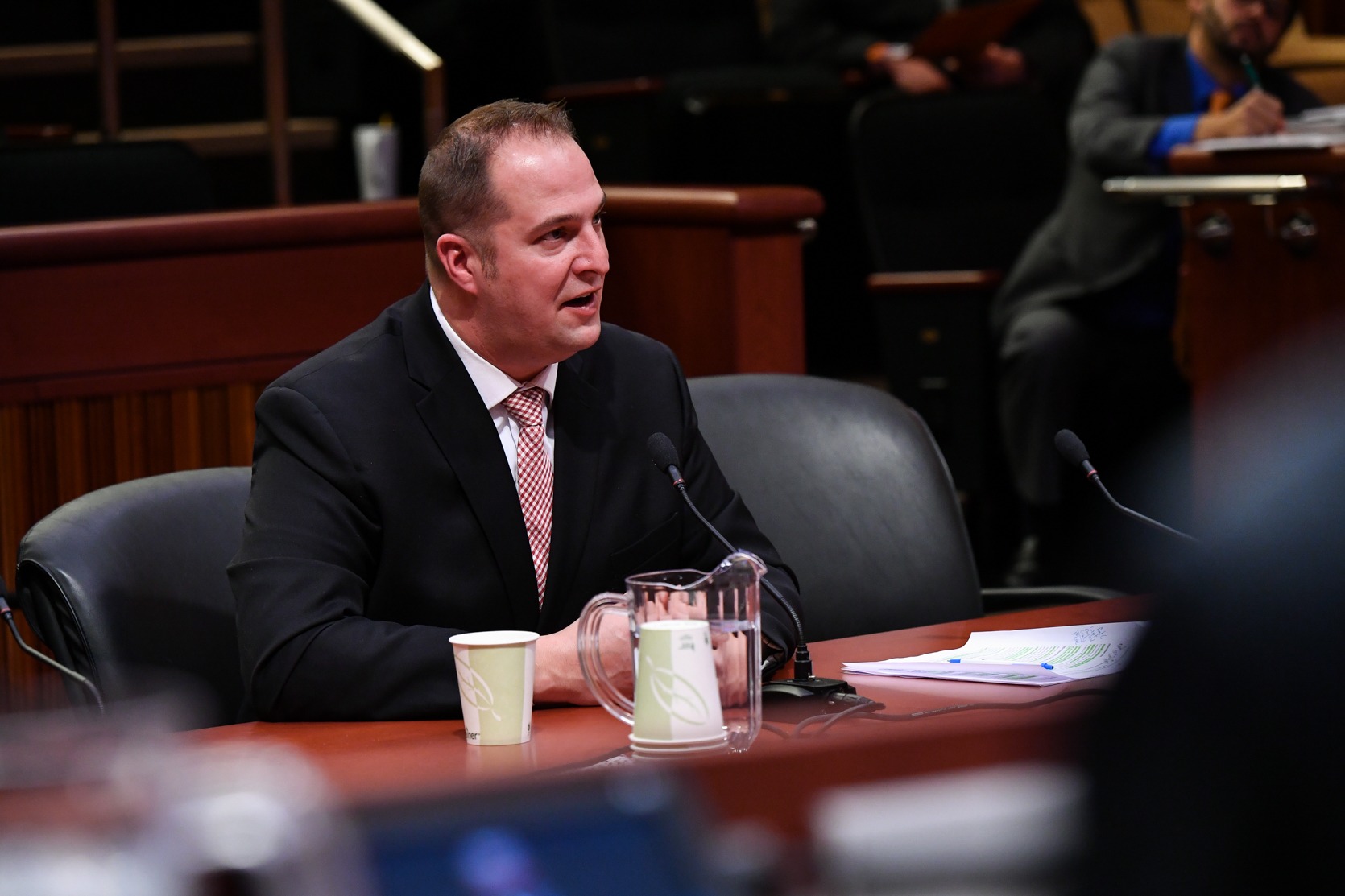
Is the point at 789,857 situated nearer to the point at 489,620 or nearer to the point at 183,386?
the point at 489,620

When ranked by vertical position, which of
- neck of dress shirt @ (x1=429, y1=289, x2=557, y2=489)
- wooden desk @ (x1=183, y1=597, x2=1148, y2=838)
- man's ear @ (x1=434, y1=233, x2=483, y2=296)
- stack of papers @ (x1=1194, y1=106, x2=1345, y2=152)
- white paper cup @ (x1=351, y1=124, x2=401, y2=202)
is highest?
white paper cup @ (x1=351, y1=124, x2=401, y2=202)

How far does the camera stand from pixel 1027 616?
1806 mm

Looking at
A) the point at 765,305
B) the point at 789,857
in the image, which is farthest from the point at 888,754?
the point at 765,305

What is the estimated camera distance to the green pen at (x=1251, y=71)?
12.6 feet

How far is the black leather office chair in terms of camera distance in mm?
2109

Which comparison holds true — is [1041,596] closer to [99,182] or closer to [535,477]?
[535,477]

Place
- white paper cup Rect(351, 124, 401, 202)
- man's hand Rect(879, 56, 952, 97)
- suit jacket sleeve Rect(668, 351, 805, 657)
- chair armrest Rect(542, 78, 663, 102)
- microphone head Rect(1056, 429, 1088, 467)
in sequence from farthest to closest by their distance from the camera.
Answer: white paper cup Rect(351, 124, 401, 202)
chair armrest Rect(542, 78, 663, 102)
man's hand Rect(879, 56, 952, 97)
suit jacket sleeve Rect(668, 351, 805, 657)
microphone head Rect(1056, 429, 1088, 467)

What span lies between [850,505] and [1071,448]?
0.55 meters

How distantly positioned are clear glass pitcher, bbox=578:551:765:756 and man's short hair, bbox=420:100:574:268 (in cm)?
58

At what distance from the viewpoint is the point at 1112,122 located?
3.88 m

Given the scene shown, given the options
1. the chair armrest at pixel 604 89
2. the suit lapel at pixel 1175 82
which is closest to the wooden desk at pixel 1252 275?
the suit lapel at pixel 1175 82

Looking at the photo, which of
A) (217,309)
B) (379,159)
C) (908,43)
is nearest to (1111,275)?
(908,43)

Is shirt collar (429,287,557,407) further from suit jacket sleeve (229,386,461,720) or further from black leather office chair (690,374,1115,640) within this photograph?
black leather office chair (690,374,1115,640)

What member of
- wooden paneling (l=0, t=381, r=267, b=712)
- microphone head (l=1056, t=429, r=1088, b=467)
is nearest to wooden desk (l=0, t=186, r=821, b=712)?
wooden paneling (l=0, t=381, r=267, b=712)
